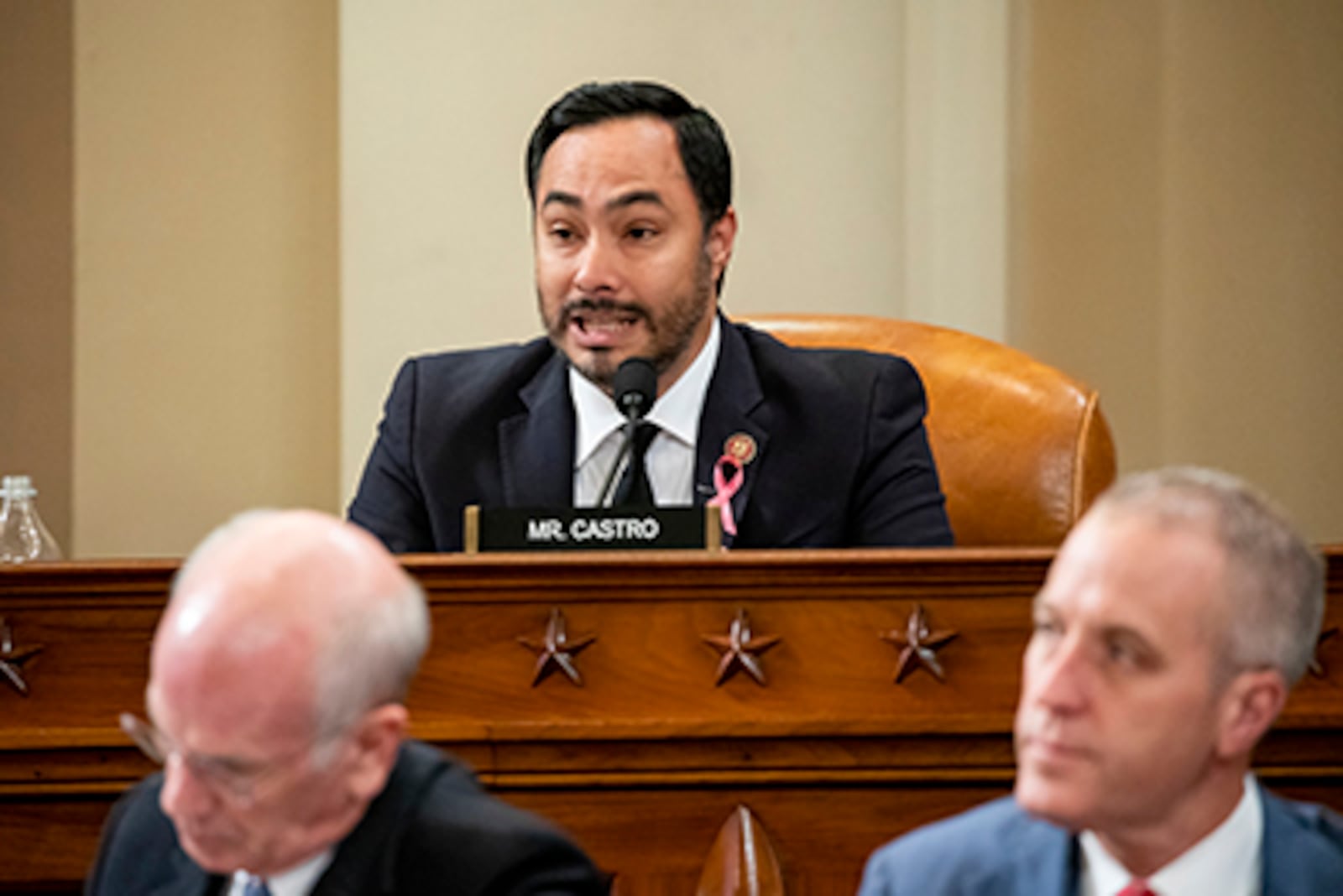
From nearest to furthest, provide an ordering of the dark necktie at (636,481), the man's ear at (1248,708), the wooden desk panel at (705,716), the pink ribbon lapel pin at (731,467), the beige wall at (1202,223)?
1. the man's ear at (1248,708)
2. the wooden desk panel at (705,716)
3. the dark necktie at (636,481)
4. the pink ribbon lapel pin at (731,467)
5. the beige wall at (1202,223)

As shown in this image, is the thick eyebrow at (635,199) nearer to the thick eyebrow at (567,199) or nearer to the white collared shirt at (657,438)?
the thick eyebrow at (567,199)

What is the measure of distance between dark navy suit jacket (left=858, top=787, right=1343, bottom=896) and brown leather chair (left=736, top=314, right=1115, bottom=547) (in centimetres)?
155

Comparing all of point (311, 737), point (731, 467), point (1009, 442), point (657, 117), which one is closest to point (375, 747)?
point (311, 737)

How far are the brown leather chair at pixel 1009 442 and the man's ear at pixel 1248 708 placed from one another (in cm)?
160

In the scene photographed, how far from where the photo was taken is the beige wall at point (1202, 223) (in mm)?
3549

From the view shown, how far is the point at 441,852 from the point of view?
1058 millimetres

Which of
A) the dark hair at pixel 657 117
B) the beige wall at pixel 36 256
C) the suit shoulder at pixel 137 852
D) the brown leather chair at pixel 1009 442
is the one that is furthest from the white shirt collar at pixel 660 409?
the beige wall at pixel 36 256

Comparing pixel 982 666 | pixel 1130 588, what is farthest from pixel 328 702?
pixel 982 666

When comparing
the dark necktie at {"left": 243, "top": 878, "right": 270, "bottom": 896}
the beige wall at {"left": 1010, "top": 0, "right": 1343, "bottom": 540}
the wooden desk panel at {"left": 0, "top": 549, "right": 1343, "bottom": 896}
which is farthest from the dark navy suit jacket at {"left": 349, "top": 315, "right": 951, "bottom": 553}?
the dark necktie at {"left": 243, "top": 878, "right": 270, "bottom": 896}

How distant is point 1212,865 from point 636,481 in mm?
1275

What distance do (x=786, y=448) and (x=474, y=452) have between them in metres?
0.50

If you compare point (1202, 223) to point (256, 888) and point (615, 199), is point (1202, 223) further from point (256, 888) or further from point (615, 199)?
point (256, 888)

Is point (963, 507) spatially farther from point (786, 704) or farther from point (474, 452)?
point (786, 704)

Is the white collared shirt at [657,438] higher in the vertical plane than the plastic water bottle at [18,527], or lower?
higher
